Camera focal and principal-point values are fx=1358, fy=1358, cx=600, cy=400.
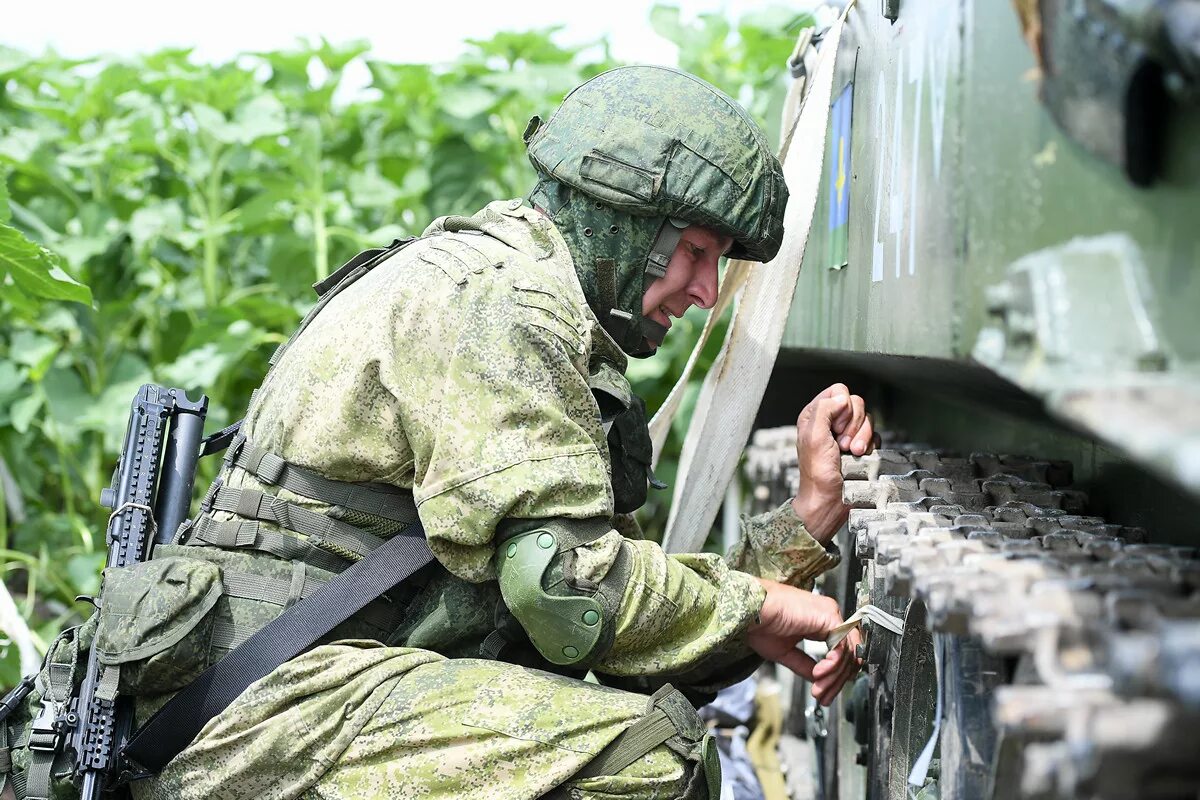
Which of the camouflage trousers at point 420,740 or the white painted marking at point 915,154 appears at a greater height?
the white painted marking at point 915,154

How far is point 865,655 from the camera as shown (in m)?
3.37

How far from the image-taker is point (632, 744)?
3.09 m

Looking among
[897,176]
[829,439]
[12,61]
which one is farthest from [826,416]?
[12,61]

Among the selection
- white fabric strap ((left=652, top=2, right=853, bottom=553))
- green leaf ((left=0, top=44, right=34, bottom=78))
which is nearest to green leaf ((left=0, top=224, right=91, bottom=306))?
white fabric strap ((left=652, top=2, right=853, bottom=553))

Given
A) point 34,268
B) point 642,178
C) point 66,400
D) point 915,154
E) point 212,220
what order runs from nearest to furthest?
point 915,154, point 642,178, point 34,268, point 66,400, point 212,220

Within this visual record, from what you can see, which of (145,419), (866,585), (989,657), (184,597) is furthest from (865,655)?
(145,419)

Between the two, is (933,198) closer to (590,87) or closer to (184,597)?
(590,87)

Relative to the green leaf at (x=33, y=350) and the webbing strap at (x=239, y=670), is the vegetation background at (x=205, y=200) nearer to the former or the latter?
the green leaf at (x=33, y=350)

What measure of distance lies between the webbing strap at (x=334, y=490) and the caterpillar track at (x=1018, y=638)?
3.55 feet

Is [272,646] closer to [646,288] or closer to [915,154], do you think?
[646,288]

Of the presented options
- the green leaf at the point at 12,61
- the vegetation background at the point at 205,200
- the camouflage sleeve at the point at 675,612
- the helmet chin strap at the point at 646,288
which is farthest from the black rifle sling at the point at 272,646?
the green leaf at the point at 12,61

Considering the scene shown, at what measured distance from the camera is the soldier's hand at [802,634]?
3.36 metres

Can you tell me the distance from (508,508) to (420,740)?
553mm

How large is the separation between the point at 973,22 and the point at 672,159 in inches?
53.4
